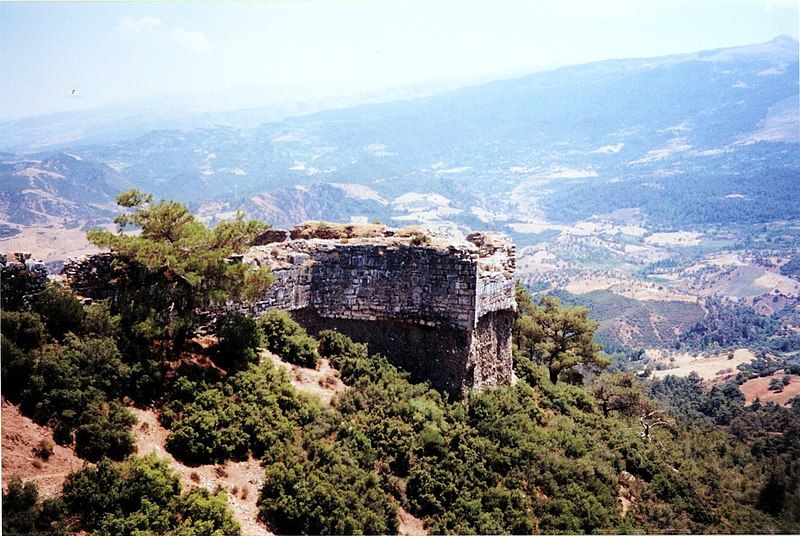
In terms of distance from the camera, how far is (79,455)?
1057cm

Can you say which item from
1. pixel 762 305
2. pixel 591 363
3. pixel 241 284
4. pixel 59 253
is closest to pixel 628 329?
pixel 762 305

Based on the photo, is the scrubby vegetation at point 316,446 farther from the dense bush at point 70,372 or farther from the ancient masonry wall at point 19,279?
the ancient masonry wall at point 19,279

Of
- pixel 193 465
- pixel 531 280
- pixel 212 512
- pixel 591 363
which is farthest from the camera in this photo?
pixel 531 280

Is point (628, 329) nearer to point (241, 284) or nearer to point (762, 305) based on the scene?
point (762, 305)

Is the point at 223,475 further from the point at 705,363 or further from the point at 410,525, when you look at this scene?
the point at 705,363

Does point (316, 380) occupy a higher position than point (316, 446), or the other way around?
point (316, 380)

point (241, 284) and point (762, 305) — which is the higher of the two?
point (241, 284)

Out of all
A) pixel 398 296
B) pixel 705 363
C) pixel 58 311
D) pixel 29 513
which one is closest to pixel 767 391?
pixel 705 363

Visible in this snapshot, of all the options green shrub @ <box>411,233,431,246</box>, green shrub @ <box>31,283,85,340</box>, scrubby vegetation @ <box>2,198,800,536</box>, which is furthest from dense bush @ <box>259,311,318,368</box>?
green shrub @ <box>31,283,85,340</box>

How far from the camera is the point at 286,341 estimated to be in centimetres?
1691

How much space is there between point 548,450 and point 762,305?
149 m

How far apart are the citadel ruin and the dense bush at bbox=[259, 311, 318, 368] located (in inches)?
21.4

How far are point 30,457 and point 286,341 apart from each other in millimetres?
7551

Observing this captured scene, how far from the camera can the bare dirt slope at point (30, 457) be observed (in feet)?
32.1
